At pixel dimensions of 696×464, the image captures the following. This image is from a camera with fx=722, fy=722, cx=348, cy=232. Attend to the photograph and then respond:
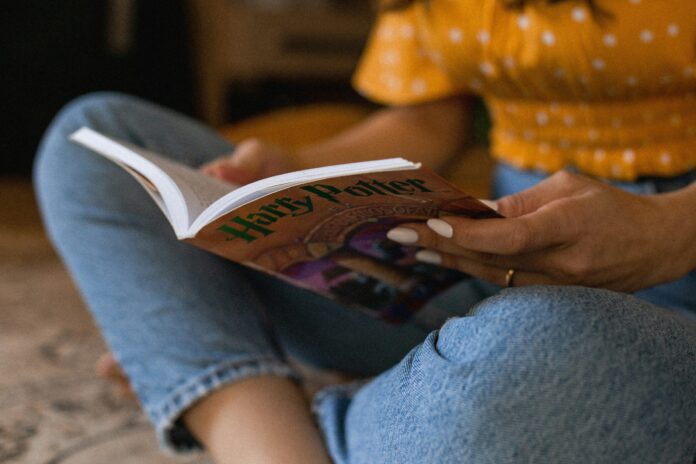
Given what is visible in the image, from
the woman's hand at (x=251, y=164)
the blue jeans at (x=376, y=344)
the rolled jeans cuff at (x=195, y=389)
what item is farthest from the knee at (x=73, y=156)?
the rolled jeans cuff at (x=195, y=389)

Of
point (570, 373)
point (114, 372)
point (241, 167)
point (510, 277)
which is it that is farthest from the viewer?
point (114, 372)

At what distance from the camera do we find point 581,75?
636 millimetres

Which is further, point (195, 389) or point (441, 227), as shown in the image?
point (195, 389)

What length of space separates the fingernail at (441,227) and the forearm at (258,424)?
0.63 ft

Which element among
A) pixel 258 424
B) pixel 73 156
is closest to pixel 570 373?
pixel 258 424

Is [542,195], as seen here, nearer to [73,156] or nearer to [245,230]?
[245,230]

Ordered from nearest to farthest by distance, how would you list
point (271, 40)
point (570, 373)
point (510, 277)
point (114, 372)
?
point (570, 373) → point (510, 277) → point (114, 372) → point (271, 40)

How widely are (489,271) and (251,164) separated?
0.26 meters

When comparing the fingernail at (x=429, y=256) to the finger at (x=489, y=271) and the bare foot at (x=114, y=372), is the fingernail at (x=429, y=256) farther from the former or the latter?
the bare foot at (x=114, y=372)

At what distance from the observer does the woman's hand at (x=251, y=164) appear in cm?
62

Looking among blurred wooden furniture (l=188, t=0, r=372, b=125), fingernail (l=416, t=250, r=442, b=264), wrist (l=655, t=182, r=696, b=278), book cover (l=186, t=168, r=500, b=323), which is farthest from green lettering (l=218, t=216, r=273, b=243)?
blurred wooden furniture (l=188, t=0, r=372, b=125)

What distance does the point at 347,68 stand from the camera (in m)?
2.42

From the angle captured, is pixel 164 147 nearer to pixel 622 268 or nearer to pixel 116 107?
pixel 116 107

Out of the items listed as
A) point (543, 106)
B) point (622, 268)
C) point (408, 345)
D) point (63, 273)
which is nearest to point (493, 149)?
point (543, 106)
